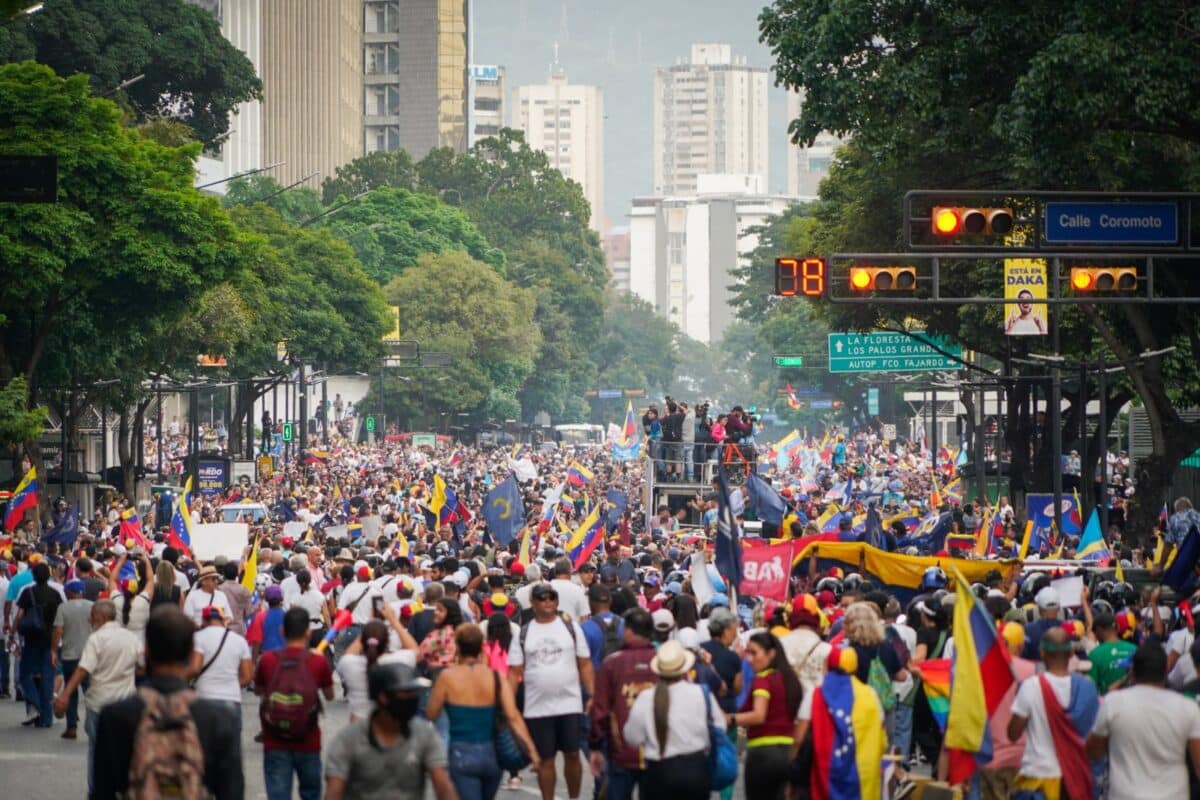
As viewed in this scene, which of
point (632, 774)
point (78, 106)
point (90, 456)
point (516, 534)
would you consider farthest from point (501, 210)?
point (632, 774)

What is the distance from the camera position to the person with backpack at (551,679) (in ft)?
40.1

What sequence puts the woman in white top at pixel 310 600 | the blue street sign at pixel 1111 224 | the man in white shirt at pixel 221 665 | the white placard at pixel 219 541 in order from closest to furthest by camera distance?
the man in white shirt at pixel 221 665 < the woman in white top at pixel 310 600 < the blue street sign at pixel 1111 224 < the white placard at pixel 219 541

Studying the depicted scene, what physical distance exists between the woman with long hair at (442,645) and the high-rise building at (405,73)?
14809cm

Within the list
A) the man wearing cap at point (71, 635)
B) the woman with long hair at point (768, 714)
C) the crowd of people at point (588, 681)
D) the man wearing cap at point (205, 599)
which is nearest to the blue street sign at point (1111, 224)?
the crowd of people at point (588, 681)

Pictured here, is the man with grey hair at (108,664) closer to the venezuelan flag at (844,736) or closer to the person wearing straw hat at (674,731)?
the person wearing straw hat at (674,731)

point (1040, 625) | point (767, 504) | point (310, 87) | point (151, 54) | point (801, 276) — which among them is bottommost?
point (1040, 625)

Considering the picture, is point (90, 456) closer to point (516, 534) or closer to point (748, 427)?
point (748, 427)

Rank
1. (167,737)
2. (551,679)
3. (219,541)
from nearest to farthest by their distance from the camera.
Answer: (167,737) < (551,679) < (219,541)

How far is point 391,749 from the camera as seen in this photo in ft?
27.7

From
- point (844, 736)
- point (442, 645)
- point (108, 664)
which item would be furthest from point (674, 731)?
point (108, 664)

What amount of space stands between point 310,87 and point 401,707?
12919 cm

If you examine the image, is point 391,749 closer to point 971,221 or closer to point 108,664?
point 108,664

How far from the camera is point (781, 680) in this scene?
10859mm

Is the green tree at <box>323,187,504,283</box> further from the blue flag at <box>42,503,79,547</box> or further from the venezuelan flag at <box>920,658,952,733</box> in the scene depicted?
the venezuelan flag at <box>920,658,952,733</box>
